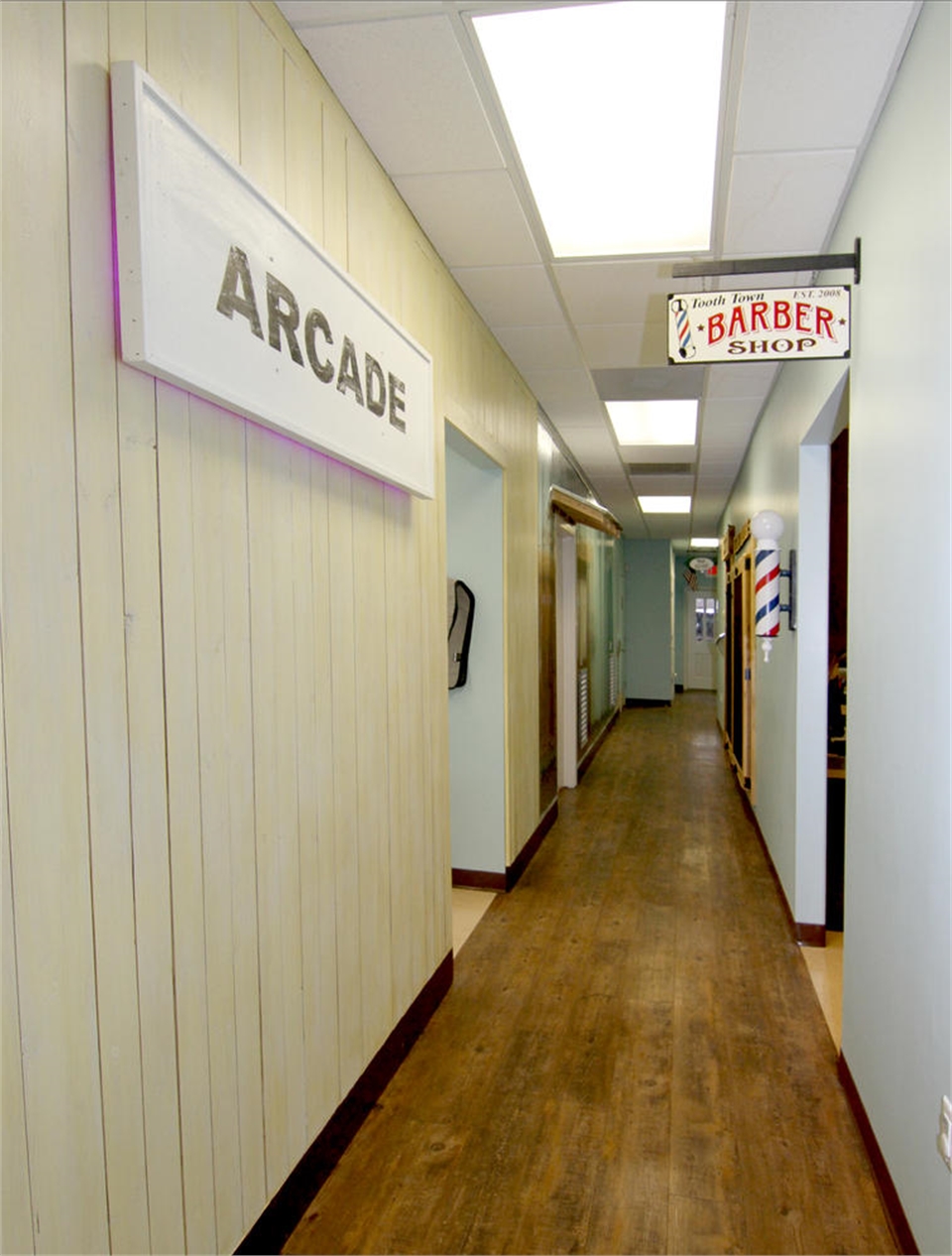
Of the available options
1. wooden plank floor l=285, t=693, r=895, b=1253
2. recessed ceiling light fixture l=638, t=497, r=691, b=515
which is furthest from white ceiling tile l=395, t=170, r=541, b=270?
recessed ceiling light fixture l=638, t=497, r=691, b=515

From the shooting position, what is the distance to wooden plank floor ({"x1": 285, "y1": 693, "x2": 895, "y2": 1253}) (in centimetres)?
196

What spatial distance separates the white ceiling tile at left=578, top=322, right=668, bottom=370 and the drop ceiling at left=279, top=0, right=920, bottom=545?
0.04 ft

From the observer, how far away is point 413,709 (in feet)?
9.37

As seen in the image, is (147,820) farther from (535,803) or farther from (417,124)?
(535,803)

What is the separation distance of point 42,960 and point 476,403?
9.96ft

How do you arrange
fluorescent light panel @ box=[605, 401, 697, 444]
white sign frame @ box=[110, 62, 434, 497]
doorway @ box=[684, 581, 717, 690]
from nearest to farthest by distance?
white sign frame @ box=[110, 62, 434, 497] < fluorescent light panel @ box=[605, 401, 697, 444] < doorway @ box=[684, 581, 717, 690]

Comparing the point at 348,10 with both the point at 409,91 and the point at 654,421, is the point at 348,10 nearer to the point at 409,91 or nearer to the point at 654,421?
the point at 409,91

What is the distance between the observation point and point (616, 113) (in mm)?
2211

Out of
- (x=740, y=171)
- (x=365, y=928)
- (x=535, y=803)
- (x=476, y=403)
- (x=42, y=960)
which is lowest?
(x=535, y=803)

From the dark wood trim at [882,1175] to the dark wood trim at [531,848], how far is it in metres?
2.11

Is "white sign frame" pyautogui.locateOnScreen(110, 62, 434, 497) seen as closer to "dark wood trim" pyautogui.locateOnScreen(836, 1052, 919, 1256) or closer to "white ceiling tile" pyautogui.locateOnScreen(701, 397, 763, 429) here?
"dark wood trim" pyautogui.locateOnScreen(836, 1052, 919, 1256)

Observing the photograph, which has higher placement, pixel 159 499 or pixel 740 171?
pixel 740 171

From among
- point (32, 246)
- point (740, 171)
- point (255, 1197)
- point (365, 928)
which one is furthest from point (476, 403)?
point (255, 1197)

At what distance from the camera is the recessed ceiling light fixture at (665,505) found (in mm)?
9570
